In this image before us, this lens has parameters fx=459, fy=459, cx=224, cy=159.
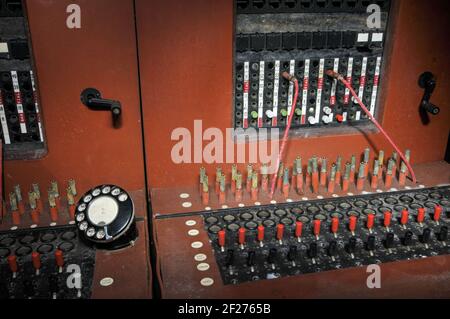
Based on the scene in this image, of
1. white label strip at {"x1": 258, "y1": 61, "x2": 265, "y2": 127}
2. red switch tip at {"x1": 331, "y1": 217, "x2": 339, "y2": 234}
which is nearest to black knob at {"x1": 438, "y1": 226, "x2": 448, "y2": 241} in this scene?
red switch tip at {"x1": 331, "y1": 217, "x2": 339, "y2": 234}

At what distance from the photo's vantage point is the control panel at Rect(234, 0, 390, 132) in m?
1.84

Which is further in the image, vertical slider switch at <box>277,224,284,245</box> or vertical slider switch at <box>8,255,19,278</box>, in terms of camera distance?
vertical slider switch at <box>277,224,284,245</box>

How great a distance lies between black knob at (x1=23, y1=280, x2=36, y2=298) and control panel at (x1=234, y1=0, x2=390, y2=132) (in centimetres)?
102

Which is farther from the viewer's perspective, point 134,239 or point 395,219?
point 395,219

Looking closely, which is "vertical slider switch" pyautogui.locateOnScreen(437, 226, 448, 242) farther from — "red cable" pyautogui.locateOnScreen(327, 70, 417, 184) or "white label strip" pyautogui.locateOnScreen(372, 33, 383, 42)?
"white label strip" pyautogui.locateOnScreen(372, 33, 383, 42)

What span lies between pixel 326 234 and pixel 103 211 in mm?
797

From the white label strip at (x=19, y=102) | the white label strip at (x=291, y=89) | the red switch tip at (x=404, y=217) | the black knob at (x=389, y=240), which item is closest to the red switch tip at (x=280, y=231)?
the black knob at (x=389, y=240)

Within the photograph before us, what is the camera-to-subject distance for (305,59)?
1929 millimetres

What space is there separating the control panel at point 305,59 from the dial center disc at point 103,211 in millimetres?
645

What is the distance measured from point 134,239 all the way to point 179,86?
62 cm

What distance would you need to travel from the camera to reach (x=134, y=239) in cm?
163

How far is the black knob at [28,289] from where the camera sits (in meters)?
1.35
